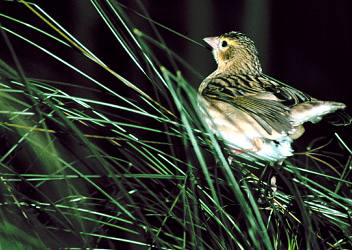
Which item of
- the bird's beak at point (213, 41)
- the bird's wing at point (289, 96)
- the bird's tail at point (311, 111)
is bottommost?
the bird's tail at point (311, 111)

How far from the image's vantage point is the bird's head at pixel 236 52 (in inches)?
55.4

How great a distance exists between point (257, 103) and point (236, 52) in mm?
456

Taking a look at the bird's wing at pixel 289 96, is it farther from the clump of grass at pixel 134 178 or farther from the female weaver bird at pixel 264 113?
the clump of grass at pixel 134 178

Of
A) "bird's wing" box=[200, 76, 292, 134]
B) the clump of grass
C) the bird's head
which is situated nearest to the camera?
the clump of grass

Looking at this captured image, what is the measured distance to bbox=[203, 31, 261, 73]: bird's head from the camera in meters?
1.41

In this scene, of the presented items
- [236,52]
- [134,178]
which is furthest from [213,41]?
[134,178]

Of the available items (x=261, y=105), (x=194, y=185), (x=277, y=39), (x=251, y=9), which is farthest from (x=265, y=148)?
(x=277, y=39)

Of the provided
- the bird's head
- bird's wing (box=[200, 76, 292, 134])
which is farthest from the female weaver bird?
the bird's head

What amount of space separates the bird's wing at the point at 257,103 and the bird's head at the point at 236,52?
282mm

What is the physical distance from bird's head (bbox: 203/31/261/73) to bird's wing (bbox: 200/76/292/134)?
0.92ft

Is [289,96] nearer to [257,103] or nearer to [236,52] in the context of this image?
[257,103]

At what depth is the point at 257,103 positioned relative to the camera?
3.18 feet

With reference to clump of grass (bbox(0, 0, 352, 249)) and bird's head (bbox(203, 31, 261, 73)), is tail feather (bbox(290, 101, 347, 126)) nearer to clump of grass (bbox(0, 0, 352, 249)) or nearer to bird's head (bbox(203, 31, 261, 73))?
clump of grass (bbox(0, 0, 352, 249))

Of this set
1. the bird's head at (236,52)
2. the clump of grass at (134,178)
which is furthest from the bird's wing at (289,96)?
the bird's head at (236,52)
